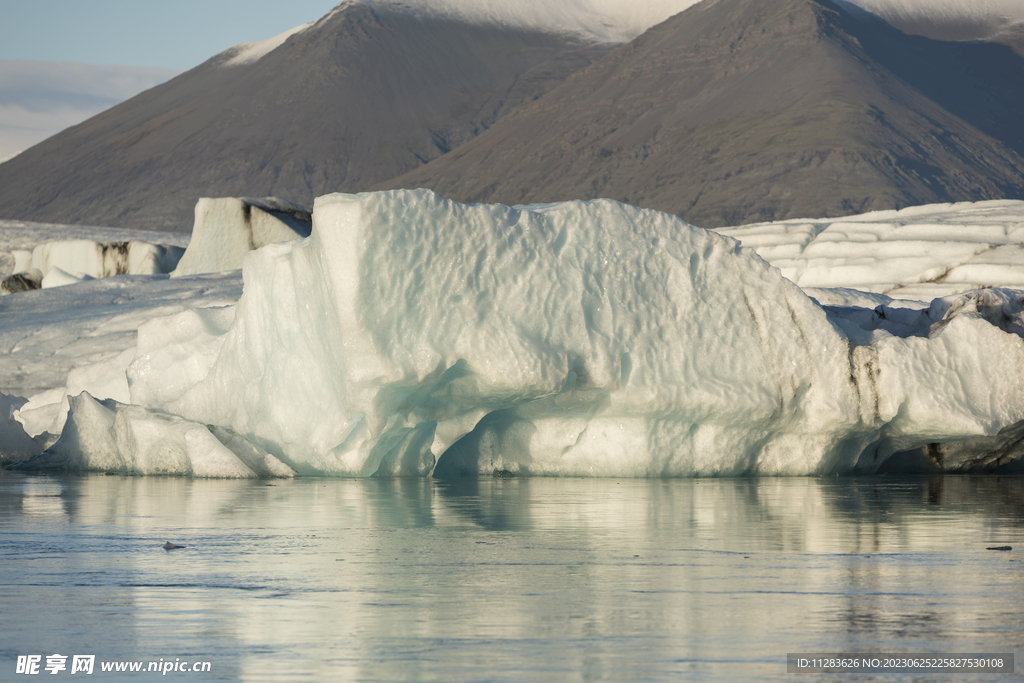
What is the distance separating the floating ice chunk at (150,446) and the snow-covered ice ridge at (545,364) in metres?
0.02

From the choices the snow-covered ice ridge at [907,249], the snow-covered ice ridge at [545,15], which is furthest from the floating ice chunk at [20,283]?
the snow-covered ice ridge at [545,15]

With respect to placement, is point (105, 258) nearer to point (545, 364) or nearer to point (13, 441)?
point (13, 441)

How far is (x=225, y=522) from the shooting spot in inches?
200

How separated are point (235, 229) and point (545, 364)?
45.4 feet

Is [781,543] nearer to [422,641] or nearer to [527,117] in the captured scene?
[422,641]

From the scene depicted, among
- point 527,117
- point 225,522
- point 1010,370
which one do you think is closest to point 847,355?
point 1010,370

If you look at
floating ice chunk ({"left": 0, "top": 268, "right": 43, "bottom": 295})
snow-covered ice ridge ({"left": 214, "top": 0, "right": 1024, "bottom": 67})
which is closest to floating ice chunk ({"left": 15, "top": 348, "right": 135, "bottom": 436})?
floating ice chunk ({"left": 0, "top": 268, "right": 43, "bottom": 295})

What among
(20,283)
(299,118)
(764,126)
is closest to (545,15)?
(299,118)

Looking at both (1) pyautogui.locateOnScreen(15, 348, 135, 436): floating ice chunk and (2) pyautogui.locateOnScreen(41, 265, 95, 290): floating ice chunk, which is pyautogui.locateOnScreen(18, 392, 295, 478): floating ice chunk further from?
(2) pyautogui.locateOnScreen(41, 265, 95, 290): floating ice chunk

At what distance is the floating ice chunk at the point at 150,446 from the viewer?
792 centimetres

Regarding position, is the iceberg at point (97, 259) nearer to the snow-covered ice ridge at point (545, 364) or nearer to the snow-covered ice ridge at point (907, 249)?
Result: the snow-covered ice ridge at point (907, 249)

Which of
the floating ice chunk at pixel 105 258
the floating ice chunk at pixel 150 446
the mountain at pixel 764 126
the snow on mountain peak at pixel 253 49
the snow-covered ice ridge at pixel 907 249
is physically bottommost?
the floating ice chunk at pixel 150 446

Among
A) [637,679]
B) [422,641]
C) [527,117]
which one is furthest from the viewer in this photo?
[527,117]

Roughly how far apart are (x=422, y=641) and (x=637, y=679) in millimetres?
562
